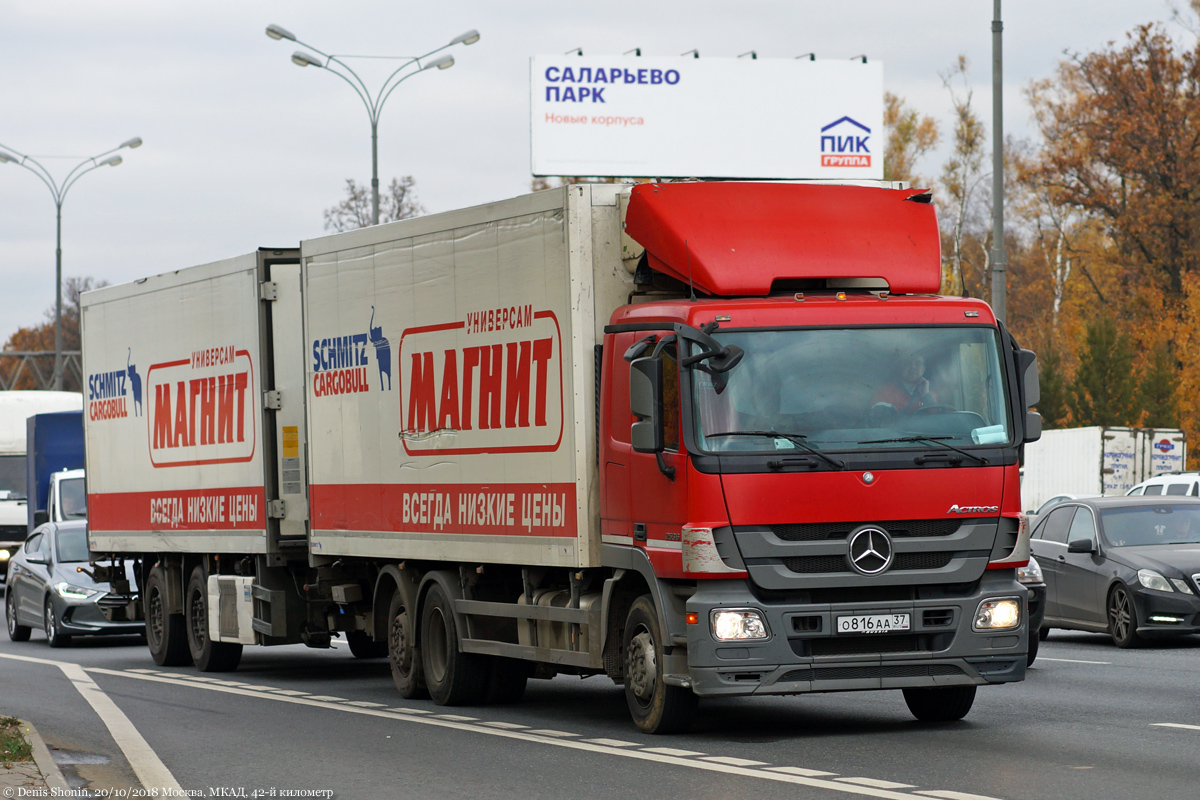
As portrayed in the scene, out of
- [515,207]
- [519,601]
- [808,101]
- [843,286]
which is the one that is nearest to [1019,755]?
[843,286]

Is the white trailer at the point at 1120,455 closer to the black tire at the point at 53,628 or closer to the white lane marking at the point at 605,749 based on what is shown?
the black tire at the point at 53,628

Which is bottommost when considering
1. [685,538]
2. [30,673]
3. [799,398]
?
[30,673]

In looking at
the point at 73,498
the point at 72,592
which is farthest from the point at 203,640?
the point at 73,498

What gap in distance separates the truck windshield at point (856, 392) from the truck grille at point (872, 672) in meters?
1.20

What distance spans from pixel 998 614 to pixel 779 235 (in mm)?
2494

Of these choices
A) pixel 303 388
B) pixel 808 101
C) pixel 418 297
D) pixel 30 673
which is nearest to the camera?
pixel 418 297

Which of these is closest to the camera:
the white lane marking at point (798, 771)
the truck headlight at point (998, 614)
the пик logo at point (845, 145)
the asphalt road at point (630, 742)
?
the asphalt road at point (630, 742)

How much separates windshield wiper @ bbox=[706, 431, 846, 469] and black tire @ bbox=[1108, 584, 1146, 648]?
8285 mm

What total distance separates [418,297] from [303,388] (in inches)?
102

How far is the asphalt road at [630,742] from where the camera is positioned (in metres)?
9.20

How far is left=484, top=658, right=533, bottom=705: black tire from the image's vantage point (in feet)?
44.5

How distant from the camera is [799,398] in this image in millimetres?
10555

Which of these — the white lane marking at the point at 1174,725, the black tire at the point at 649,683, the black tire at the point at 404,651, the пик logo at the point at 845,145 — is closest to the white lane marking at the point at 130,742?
the black tire at the point at 404,651

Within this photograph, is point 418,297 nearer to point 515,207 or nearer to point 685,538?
point 515,207
